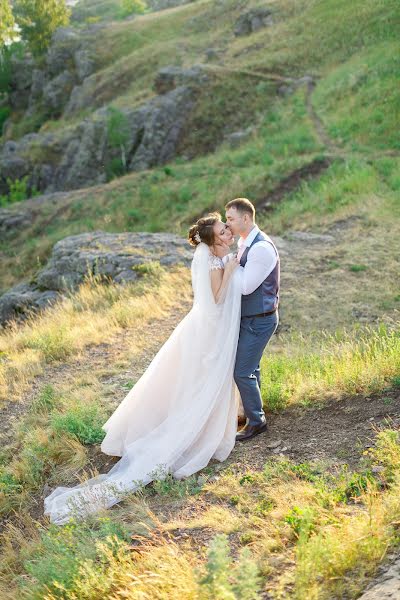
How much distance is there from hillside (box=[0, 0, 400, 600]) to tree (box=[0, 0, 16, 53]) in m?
27.7

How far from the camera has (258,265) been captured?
19.6 ft

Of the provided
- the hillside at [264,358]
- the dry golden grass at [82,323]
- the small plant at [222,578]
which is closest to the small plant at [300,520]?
the hillside at [264,358]

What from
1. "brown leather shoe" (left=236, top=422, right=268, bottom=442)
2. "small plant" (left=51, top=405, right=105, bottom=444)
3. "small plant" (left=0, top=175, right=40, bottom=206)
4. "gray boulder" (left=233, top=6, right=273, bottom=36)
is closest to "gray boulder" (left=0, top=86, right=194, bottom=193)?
"small plant" (left=0, top=175, right=40, bottom=206)

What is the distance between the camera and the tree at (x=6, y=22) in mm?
58781

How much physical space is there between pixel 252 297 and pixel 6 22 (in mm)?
64313

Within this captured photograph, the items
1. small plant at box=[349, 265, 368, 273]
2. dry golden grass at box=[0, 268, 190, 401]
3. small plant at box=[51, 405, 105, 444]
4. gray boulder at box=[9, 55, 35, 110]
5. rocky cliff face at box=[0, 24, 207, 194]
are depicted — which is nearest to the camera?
small plant at box=[51, 405, 105, 444]

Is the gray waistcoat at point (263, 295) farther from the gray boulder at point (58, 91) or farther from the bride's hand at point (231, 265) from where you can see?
the gray boulder at point (58, 91)

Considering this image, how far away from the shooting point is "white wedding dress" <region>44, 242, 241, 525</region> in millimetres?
6016

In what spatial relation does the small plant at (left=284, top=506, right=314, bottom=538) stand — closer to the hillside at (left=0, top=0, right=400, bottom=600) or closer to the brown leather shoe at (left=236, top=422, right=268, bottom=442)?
the hillside at (left=0, top=0, right=400, bottom=600)

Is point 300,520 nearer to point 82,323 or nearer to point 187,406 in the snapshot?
point 187,406

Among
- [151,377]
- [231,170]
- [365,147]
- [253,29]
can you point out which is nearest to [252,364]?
A: [151,377]

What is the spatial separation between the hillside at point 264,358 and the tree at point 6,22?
27691mm

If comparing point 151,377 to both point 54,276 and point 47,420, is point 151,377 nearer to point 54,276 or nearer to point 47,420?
point 47,420

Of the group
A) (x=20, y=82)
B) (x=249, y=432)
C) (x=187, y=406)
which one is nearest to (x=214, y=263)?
(x=187, y=406)
